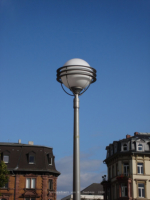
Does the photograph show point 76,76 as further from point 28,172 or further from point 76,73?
point 28,172

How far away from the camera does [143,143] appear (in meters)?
50.9

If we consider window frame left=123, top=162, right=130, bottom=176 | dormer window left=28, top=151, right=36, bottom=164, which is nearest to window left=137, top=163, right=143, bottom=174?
window frame left=123, top=162, right=130, bottom=176

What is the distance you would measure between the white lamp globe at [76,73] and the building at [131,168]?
37.9 meters

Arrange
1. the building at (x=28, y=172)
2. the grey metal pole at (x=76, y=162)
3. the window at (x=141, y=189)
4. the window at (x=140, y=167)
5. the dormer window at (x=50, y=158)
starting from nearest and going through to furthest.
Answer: the grey metal pole at (x=76, y=162) < the window at (x=141, y=189) < the building at (x=28, y=172) < the window at (x=140, y=167) < the dormer window at (x=50, y=158)

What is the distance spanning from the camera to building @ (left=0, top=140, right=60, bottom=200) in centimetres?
4859

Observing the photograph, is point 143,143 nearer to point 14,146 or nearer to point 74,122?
point 14,146

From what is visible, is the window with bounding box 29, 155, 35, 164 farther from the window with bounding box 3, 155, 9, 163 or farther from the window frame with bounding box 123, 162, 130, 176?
the window frame with bounding box 123, 162, 130, 176

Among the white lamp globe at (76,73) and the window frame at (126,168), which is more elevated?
the white lamp globe at (76,73)

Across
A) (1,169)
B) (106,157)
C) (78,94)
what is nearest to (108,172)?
(106,157)

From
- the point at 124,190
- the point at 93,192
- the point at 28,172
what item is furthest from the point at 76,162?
the point at 93,192

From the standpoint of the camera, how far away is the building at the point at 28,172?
159 ft

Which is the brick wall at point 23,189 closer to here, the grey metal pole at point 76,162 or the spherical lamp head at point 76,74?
the spherical lamp head at point 76,74

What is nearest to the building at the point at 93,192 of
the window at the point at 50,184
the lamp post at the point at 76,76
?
the window at the point at 50,184

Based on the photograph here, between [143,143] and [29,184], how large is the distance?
17318 mm
